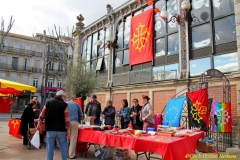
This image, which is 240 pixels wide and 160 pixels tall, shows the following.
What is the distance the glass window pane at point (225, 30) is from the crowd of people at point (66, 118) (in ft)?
18.6

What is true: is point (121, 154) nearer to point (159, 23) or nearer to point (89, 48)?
point (159, 23)

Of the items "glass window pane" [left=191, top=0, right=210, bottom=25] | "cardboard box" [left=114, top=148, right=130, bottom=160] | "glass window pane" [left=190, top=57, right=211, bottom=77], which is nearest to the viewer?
"cardboard box" [left=114, top=148, right=130, bottom=160]

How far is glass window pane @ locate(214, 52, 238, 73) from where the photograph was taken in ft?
30.3

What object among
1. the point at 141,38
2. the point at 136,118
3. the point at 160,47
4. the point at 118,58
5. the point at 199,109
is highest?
the point at 141,38

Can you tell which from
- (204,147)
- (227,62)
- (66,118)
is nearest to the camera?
(66,118)

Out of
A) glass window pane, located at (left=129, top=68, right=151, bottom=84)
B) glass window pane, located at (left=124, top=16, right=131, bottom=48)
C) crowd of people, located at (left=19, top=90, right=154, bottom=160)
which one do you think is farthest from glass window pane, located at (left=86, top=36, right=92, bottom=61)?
crowd of people, located at (left=19, top=90, right=154, bottom=160)

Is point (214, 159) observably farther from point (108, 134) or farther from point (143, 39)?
point (143, 39)

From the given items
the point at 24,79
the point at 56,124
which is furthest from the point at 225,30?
the point at 24,79

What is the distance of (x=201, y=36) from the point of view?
Result: 35.2 ft

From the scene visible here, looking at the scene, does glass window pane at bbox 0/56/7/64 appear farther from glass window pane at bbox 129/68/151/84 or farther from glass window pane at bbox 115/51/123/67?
glass window pane at bbox 129/68/151/84

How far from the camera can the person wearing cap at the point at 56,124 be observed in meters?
4.85

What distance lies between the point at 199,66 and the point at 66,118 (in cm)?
777

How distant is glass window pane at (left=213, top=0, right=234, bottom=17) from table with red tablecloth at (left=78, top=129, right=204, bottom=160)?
273 inches

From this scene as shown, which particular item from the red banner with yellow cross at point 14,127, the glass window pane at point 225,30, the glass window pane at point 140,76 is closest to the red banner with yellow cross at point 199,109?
the glass window pane at point 225,30
